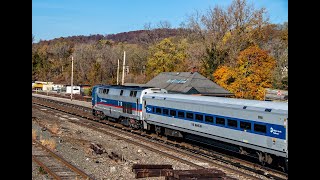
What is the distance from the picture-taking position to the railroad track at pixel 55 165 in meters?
14.1

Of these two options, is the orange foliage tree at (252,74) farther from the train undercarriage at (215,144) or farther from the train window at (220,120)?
the train window at (220,120)

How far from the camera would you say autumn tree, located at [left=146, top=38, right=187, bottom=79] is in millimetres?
64938

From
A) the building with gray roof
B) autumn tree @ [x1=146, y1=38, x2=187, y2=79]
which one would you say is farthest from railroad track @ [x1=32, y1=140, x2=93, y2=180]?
autumn tree @ [x1=146, y1=38, x2=187, y2=79]

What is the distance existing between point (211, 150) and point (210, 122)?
193 cm

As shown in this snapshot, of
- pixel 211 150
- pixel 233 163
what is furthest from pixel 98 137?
pixel 233 163

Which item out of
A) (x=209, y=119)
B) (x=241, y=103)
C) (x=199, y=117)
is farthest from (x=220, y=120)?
(x=199, y=117)

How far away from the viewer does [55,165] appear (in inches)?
637

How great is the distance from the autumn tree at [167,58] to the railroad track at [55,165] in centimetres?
4588

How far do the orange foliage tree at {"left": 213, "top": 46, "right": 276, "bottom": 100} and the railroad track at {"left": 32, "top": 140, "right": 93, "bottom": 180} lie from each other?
86.4 feet

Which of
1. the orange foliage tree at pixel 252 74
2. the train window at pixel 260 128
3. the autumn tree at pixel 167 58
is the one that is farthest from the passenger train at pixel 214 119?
the autumn tree at pixel 167 58

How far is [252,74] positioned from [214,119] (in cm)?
2420
